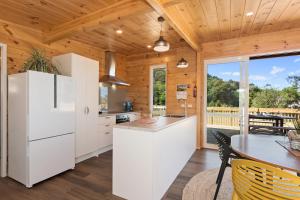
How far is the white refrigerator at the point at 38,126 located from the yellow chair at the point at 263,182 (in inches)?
105

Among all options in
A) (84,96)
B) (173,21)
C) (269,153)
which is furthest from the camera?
(84,96)

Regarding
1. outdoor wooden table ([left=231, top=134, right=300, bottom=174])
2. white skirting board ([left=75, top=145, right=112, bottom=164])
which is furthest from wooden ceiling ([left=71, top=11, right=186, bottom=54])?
white skirting board ([left=75, top=145, right=112, bottom=164])

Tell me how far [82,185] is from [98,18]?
8.55ft

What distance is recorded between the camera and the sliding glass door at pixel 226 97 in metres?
4.06

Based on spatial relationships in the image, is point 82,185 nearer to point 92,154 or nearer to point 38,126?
point 38,126

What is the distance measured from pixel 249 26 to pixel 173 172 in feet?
10.2

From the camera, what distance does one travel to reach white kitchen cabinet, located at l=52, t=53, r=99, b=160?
3347 mm

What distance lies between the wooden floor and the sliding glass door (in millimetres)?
1198

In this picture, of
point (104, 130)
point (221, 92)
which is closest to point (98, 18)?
point (104, 130)

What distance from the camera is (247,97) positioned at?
4.01 meters

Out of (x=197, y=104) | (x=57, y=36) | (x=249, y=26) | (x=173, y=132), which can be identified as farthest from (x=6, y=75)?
(x=249, y=26)

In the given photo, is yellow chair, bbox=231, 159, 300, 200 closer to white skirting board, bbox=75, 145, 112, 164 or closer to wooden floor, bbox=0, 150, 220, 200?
wooden floor, bbox=0, 150, 220, 200

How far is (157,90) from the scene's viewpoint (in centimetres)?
Answer: 532

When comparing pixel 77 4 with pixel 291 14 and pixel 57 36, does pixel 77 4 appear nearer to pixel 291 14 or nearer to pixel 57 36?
pixel 57 36
